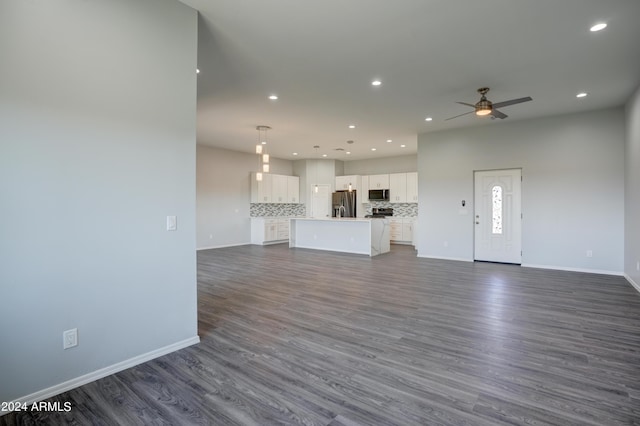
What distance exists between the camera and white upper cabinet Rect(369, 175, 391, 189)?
10.9 m

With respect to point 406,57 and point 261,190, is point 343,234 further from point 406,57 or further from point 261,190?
point 406,57

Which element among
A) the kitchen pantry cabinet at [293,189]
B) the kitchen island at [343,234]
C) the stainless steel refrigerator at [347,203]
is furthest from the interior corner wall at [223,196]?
the stainless steel refrigerator at [347,203]

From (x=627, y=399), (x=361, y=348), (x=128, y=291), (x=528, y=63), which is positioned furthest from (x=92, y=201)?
(x=528, y=63)

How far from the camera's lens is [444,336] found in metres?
3.05

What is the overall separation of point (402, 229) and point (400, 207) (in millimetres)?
869

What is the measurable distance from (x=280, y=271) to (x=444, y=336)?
3.53m

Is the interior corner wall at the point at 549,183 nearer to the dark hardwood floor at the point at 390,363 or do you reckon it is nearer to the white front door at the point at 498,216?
the white front door at the point at 498,216

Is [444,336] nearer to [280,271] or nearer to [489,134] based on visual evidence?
[280,271]

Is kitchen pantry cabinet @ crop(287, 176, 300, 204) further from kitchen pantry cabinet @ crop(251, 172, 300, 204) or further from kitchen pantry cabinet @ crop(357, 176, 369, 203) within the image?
kitchen pantry cabinet @ crop(357, 176, 369, 203)

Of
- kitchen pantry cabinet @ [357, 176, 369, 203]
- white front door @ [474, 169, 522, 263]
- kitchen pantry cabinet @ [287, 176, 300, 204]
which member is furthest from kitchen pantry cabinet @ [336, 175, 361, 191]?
white front door @ [474, 169, 522, 263]

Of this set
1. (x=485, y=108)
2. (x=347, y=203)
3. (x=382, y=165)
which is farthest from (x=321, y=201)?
(x=485, y=108)

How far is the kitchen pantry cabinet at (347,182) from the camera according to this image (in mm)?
11266

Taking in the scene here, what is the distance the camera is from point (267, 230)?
10.1 metres

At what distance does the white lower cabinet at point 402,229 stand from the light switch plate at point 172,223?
8573 millimetres
